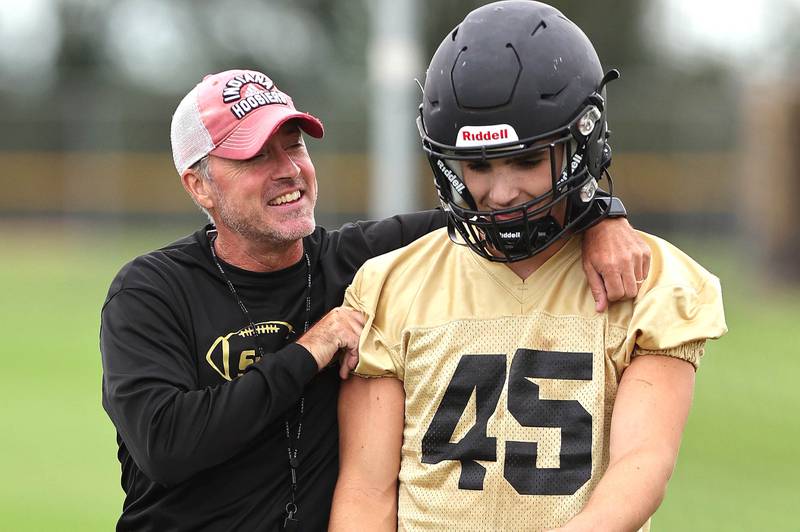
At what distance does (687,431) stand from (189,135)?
633cm

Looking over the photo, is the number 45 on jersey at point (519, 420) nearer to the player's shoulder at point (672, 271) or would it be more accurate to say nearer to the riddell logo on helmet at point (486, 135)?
the player's shoulder at point (672, 271)

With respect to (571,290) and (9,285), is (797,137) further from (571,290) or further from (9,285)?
(571,290)

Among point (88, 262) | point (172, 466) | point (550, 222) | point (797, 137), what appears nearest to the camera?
point (550, 222)

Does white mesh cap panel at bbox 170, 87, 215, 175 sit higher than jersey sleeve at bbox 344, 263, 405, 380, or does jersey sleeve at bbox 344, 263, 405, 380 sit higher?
white mesh cap panel at bbox 170, 87, 215, 175

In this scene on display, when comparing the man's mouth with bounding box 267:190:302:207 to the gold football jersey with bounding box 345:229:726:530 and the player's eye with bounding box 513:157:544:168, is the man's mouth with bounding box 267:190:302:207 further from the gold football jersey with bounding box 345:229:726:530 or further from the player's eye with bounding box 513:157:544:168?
the player's eye with bounding box 513:157:544:168

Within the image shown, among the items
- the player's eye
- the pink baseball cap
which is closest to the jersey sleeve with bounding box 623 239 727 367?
the player's eye

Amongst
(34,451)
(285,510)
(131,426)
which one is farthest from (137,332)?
(34,451)

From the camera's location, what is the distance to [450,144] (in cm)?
306

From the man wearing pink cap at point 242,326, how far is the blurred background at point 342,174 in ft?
12.5

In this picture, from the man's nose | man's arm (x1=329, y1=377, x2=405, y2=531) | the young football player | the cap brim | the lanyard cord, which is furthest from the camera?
the man's nose

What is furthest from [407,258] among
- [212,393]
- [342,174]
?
[342,174]

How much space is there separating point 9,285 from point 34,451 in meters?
12.1

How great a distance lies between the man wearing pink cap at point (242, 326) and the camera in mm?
3318

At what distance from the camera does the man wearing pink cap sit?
3.32m
